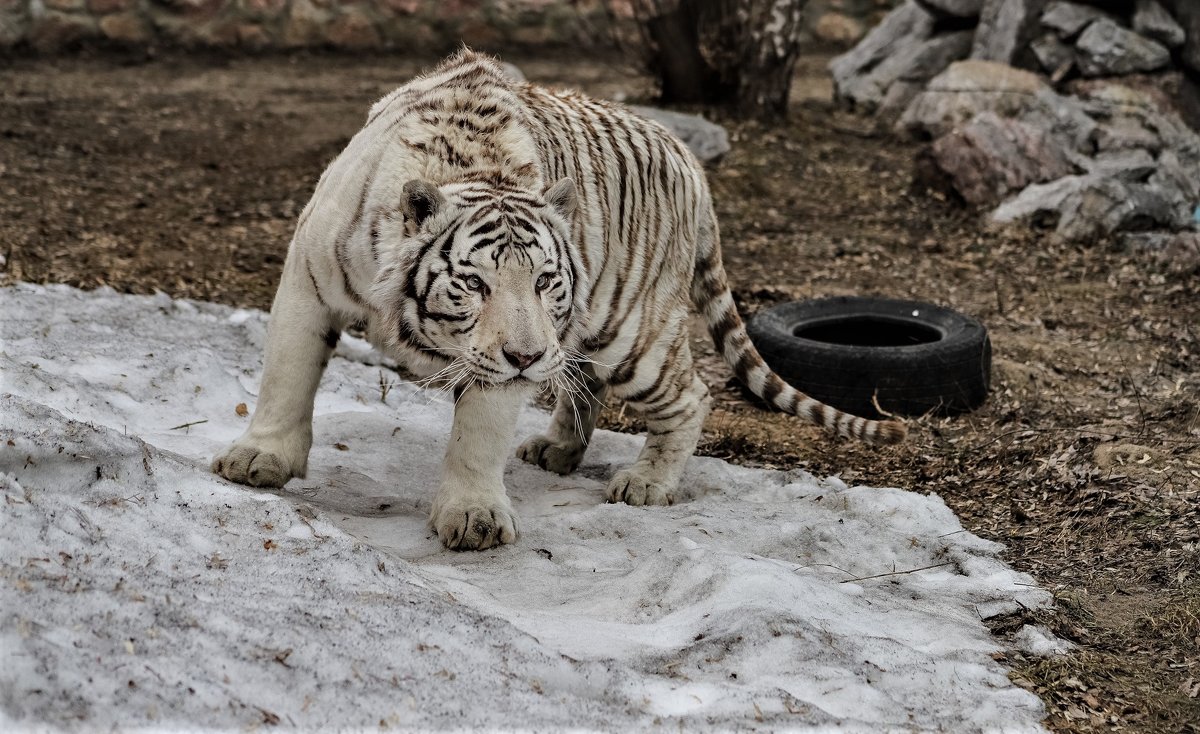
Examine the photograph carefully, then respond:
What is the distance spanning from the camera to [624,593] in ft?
10.8

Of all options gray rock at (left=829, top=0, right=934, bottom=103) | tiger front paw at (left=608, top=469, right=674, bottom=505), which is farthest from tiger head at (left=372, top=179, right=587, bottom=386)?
gray rock at (left=829, top=0, right=934, bottom=103)

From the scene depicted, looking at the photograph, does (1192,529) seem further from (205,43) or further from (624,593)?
(205,43)

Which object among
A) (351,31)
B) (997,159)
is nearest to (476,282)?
(997,159)

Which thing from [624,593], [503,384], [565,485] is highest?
[503,384]

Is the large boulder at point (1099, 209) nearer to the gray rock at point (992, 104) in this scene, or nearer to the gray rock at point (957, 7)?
the gray rock at point (992, 104)

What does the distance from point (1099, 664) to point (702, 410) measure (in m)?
1.71

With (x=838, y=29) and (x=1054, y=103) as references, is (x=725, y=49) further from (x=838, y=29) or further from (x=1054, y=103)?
(x=838, y=29)

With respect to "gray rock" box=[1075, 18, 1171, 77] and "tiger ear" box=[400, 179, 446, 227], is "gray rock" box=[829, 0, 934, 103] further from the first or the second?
"tiger ear" box=[400, 179, 446, 227]

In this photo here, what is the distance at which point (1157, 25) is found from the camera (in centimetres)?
919

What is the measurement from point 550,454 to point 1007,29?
6.58 m

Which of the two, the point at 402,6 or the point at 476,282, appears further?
the point at 402,6

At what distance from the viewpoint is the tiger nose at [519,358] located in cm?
318

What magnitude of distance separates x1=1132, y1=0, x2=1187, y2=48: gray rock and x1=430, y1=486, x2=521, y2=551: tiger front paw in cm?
758

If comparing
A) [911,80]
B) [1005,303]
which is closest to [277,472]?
[1005,303]
